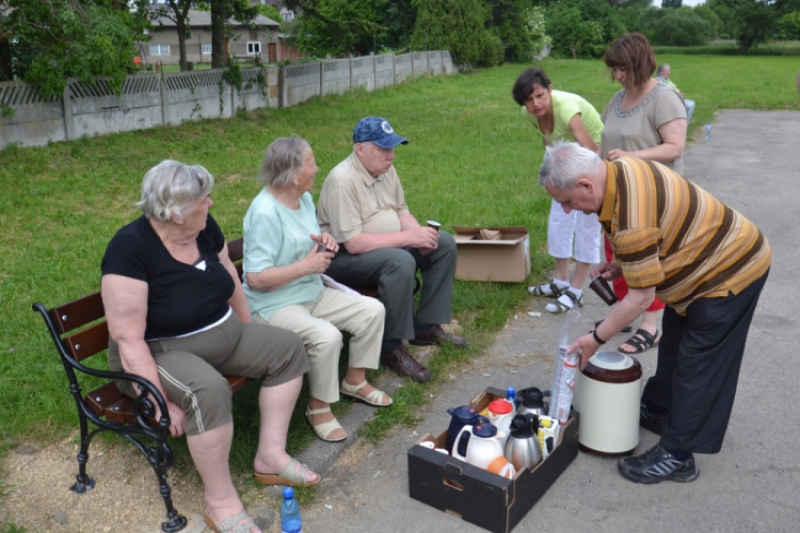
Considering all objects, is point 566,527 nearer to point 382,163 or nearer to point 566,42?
point 382,163

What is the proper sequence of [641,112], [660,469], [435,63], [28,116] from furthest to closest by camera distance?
1. [435,63]
2. [28,116]
3. [641,112]
4. [660,469]

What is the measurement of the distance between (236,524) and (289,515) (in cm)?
24

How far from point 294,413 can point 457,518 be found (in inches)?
44.5

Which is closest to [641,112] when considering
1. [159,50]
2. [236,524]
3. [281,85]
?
[236,524]

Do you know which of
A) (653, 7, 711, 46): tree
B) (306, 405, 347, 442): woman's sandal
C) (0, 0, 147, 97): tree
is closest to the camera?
(306, 405, 347, 442): woman's sandal

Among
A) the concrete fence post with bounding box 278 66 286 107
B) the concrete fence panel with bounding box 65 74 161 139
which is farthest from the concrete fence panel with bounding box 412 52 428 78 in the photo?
the concrete fence panel with bounding box 65 74 161 139

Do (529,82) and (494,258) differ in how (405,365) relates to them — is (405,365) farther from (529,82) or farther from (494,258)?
(529,82)

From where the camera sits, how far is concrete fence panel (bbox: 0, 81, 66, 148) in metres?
9.56

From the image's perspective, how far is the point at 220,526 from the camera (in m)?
3.00

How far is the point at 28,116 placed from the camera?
9.87m

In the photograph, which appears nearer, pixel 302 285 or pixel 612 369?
pixel 612 369

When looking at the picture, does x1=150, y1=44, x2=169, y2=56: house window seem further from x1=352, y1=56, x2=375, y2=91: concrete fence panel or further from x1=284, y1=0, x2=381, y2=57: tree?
x1=352, y1=56, x2=375, y2=91: concrete fence panel

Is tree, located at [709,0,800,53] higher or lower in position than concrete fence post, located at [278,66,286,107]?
higher

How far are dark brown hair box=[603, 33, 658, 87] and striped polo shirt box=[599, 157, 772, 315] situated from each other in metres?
1.58
